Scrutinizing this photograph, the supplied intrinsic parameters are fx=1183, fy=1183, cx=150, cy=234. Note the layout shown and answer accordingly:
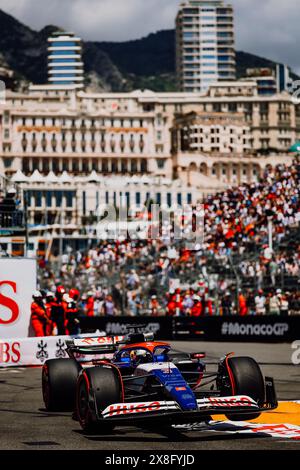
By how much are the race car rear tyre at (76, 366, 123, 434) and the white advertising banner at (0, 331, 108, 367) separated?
34.6 feet

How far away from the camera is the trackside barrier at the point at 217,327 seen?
31203 millimetres

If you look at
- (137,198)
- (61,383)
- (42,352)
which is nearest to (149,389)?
(61,383)

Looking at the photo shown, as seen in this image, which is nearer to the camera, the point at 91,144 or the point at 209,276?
the point at 209,276

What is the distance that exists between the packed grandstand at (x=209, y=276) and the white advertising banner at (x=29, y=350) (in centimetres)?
126

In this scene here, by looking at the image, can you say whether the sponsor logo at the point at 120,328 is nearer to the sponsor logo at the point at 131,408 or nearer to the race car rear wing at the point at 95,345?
the race car rear wing at the point at 95,345

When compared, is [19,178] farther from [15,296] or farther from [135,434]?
[135,434]

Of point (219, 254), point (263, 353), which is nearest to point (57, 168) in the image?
point (219, 254)

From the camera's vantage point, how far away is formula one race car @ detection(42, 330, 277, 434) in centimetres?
1168

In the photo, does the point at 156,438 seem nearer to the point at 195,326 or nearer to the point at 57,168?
the point at 195,326

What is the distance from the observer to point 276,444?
438 inches

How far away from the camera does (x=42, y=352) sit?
23062mm

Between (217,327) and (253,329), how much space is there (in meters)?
1.42

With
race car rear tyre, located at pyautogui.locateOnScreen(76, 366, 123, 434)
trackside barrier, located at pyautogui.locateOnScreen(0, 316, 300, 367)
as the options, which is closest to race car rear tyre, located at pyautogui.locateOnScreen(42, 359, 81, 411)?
race car rear tyre, located at pyautogui.locateOnScreen(76, 366, 123, 434)

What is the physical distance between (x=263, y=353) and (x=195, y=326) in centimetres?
758
